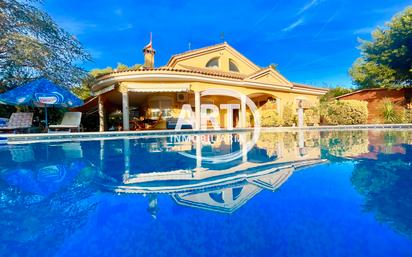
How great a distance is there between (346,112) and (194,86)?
14342mm

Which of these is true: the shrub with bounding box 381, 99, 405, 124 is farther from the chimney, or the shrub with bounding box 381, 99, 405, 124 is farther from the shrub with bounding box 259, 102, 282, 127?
the chimney

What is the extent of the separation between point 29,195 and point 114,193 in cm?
132

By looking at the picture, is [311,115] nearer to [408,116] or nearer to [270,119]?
[270,119]

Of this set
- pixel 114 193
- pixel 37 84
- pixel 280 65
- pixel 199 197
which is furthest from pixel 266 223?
pixel 280 65

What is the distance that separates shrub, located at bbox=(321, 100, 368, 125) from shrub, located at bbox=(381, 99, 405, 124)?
206cm

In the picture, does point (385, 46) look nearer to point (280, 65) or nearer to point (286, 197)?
point (280, 65)

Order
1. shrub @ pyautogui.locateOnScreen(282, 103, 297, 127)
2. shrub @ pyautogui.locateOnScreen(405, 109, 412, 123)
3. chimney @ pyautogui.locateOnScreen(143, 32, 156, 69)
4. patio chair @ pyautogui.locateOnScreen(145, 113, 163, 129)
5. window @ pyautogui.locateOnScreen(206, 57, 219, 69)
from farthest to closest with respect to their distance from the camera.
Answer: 1. window @ pyautogui.locateOnScreen(206, 57, 219, 69)
2. chimney @ pyautogui.locateOnScreen(143, 32, 156, 69)
3. shrub @ pyautogui.locateOnScreen(282, 103, 297, 127)
4. shrub @ pyautogui.locateOnScreen(405, 109, 412, 123)
5. patio chair @ pyautogui.locateOnScreen(145, 113, 163, 129)

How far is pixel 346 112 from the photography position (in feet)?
69.1

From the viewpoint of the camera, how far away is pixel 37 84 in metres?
14.2

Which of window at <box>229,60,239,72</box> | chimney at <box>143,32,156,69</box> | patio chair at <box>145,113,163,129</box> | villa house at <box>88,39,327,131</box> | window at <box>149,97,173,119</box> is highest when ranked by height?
chimney at <box>143,32,156,69</box>

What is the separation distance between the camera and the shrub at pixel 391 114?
21.2m

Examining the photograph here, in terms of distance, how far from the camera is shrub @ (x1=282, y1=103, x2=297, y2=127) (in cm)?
2150

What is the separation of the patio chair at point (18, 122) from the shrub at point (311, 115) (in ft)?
73.6

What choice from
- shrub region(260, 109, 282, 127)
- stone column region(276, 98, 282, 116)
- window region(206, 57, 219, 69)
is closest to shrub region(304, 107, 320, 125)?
stone column region(276, 98, 282, 116)
